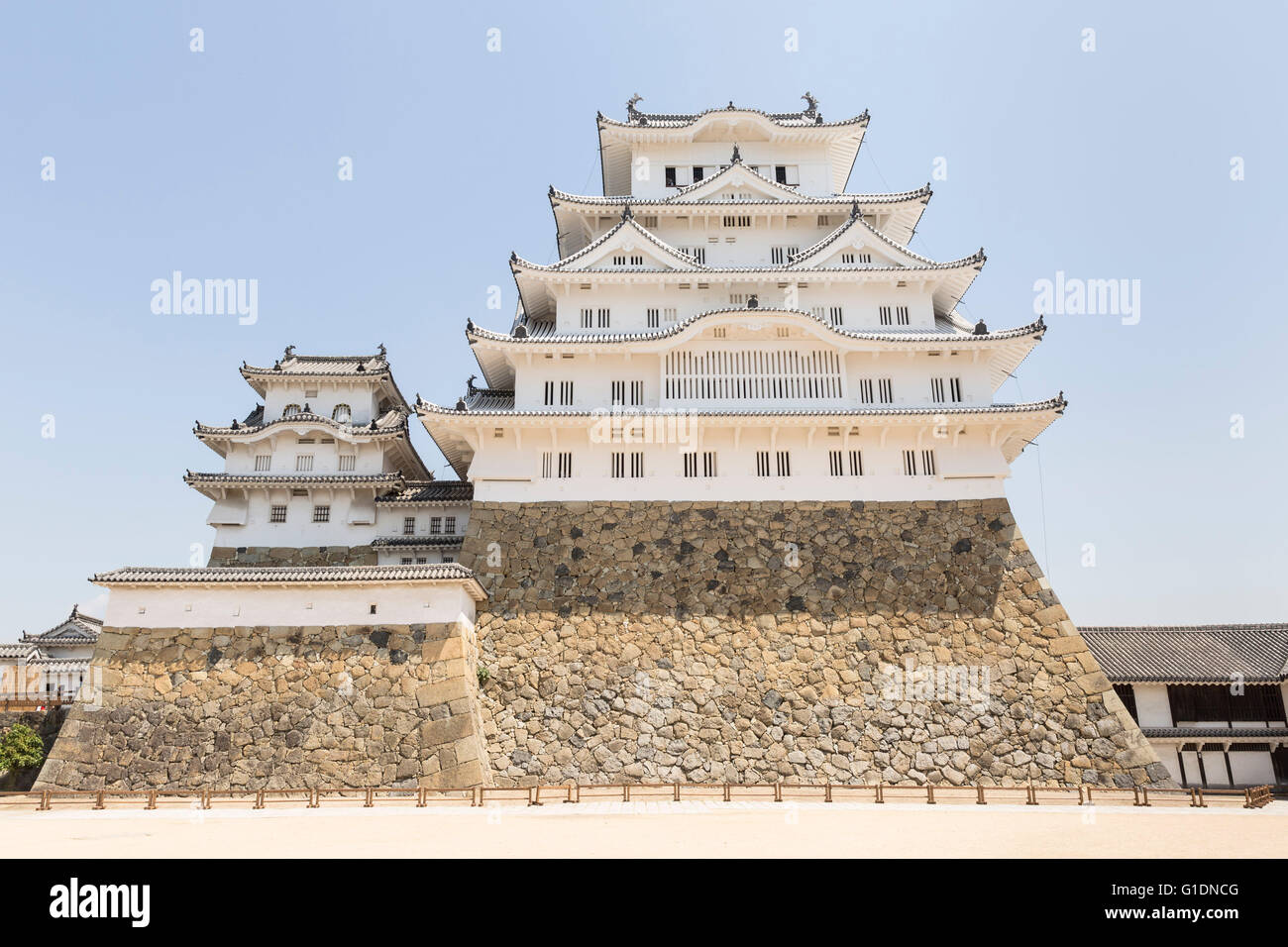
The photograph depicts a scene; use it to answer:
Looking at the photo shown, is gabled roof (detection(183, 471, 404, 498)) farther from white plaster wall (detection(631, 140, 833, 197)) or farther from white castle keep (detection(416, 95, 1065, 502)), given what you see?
white plaster wall (detection(631, 140, 833, 197))

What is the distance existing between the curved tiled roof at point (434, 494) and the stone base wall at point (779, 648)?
380cm

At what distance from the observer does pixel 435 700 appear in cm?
1762

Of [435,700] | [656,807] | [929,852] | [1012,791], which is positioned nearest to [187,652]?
[435,700]

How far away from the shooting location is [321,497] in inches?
1012

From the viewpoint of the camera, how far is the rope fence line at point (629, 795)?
15.2 meters

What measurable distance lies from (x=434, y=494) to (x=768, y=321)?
11458 millimetres

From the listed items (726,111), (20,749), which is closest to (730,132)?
(726,111)

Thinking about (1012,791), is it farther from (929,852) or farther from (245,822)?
(245,822)

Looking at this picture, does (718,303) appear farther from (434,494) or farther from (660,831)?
(660,831)

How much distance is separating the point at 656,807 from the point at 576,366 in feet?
42.2

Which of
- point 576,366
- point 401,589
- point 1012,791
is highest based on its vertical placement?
point 576,366

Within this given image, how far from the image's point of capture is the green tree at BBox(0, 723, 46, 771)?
18234 mm

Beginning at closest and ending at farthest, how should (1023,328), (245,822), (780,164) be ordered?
(245,822) → (1023,328) → (780,164)

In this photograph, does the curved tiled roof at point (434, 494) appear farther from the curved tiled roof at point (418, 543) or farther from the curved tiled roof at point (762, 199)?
the curved tiled roof at point (762, 199)
